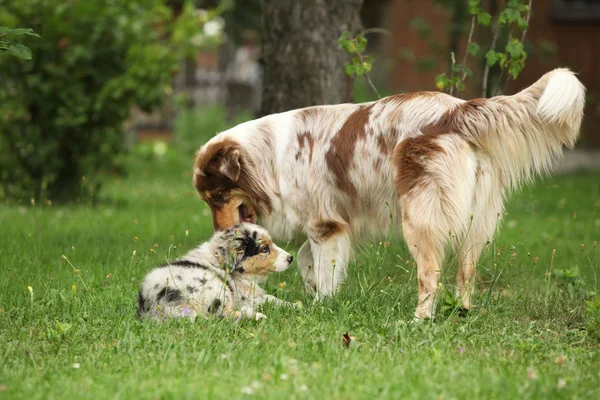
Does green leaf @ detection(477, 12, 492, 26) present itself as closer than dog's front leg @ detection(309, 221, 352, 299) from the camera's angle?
No

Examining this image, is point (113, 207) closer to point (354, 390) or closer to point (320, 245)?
point (320, 245)

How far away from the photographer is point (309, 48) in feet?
23.4

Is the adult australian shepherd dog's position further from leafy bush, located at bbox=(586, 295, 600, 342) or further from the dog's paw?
leafy bush, located at bbox=(586, 295, 600, 342)

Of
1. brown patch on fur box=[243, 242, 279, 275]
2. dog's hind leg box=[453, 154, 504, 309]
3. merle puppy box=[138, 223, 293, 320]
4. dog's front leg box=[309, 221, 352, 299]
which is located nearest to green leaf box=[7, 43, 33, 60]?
merle puppy box=[138, 223, 293, 320]

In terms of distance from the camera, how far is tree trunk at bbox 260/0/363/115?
7.12m

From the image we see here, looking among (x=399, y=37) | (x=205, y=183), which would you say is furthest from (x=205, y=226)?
(x=399, y=37)

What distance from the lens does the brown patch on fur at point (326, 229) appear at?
539 cm

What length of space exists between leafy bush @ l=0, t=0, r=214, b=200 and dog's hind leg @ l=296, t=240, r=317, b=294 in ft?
16.9

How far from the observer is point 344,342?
4465 millimetres

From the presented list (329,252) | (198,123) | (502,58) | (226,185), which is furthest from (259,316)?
(198,123)

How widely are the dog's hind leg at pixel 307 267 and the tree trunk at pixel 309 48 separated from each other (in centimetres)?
186

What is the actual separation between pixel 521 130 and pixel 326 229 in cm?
148

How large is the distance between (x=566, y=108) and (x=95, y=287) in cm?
350

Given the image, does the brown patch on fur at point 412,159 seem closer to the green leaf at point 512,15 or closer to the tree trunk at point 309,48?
the green leaf at point 512,15
